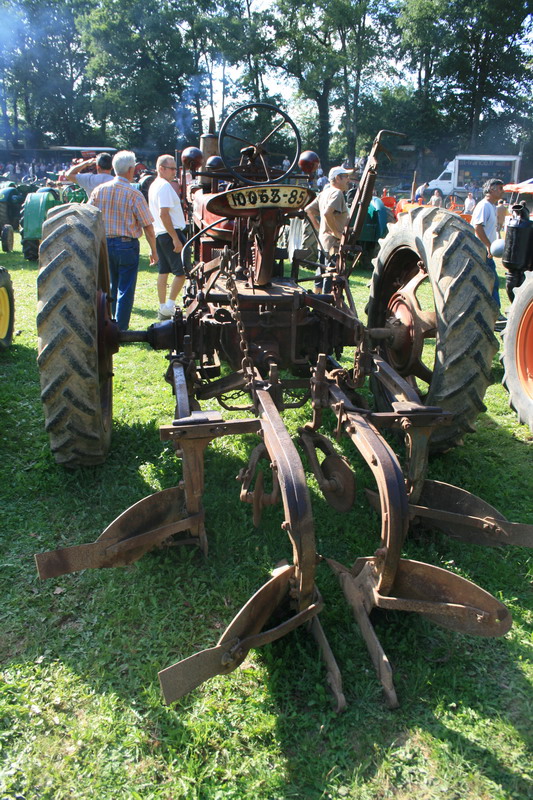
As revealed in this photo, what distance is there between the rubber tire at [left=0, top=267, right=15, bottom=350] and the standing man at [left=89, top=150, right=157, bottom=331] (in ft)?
3.39

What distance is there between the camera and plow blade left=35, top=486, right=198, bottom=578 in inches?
97.4

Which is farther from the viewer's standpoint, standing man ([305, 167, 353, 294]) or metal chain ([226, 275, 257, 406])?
standing man ([305, 167, 353, 294])

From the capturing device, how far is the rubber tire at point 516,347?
14.6ft

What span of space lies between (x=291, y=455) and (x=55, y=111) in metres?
56.0

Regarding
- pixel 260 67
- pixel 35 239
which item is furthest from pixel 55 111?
pixel 35 239

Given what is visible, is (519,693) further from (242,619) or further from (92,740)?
(92,740)

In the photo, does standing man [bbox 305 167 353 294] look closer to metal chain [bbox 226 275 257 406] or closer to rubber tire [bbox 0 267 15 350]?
rubber tire [bbox 0 267 15 350]

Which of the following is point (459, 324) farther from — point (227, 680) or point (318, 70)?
point (318, 70)

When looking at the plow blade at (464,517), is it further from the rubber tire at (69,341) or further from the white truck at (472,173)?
the white truck at (472,173)

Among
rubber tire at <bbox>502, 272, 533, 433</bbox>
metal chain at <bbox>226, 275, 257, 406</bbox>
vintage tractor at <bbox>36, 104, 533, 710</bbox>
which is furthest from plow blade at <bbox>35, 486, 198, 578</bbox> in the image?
rubber tire at <bbox>502, 272, 533, 433</bbox>

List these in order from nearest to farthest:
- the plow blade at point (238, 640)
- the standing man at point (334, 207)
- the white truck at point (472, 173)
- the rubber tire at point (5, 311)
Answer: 1. the plow blade at point (238, 640)
2. the rubber tire at point (5, 311)
3. the standing man at point (334, 207)
4. the white truck at point (472, 173)

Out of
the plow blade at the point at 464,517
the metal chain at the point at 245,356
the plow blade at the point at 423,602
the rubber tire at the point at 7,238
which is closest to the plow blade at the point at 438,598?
the plow blade at the point at 423,602

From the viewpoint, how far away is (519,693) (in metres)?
2.32

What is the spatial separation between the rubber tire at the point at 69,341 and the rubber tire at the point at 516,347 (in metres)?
2.99
